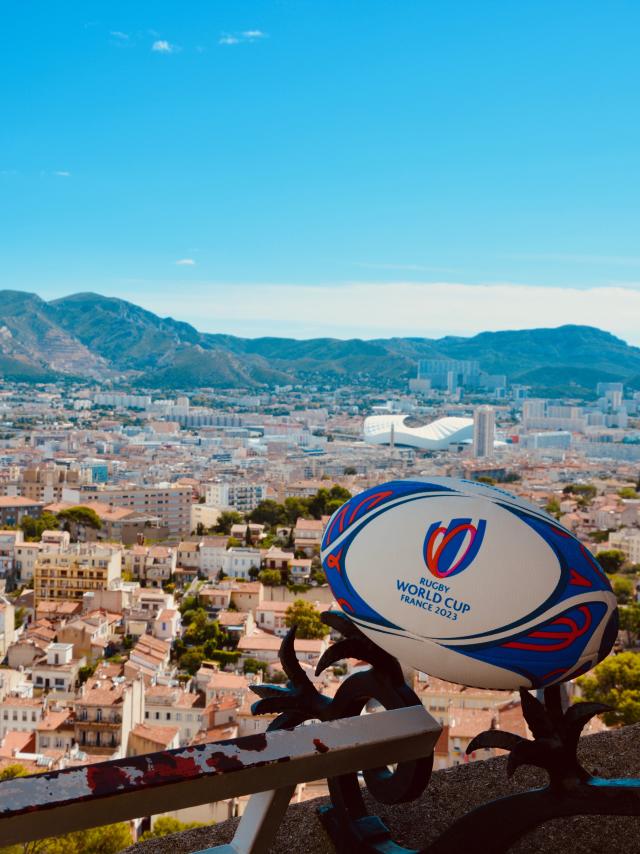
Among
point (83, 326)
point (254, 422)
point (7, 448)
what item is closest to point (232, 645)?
point (7, 448)

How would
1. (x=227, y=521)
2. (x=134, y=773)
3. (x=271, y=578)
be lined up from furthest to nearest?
(x=227, y=521) → (x=271, y=578) → (x=134, y=773)

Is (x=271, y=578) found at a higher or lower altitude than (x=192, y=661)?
higher

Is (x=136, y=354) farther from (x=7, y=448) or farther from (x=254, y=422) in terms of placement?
(x=7, y=448)

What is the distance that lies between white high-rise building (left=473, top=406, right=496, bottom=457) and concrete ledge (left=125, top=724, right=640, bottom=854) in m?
27.5

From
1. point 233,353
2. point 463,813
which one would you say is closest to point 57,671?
point 463,813

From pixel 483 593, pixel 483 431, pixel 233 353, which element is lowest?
pixel 483 431

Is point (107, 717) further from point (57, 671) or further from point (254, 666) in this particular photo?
point (254, 666)

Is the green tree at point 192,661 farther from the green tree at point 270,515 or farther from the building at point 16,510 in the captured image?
the building at point 16,510

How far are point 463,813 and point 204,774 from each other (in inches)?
22.1

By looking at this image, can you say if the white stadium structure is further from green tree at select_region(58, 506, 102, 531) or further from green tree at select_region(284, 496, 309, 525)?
green tree at select_region(58, 506, 102, 531)

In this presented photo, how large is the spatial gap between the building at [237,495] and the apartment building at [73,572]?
20.0ft

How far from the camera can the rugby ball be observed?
2.65 ft

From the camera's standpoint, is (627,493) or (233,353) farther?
(233,353)

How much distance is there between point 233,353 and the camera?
208ft
